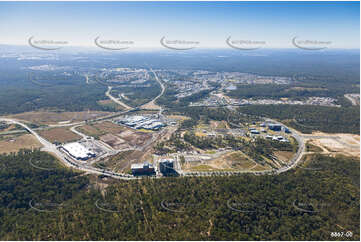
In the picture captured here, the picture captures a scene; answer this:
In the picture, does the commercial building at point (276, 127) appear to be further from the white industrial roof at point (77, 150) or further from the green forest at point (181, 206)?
the white industrial roof at point (77, 150)

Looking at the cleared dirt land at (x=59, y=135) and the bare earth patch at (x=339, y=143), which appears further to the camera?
the cleared dirt land at (x=59, y=135)

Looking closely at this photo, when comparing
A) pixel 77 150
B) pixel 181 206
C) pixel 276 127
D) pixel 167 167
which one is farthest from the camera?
pixel 276 127

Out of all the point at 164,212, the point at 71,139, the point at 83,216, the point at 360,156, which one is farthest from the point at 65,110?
the point at 360,156

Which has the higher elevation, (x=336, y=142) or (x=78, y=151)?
(x=336, y=142)

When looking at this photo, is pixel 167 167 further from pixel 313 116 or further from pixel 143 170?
pixel 313 116

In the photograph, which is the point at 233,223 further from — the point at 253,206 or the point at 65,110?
the point at 65,110

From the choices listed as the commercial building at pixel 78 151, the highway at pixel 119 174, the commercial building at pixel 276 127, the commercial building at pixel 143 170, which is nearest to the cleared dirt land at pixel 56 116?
the highway at pixel 119 174

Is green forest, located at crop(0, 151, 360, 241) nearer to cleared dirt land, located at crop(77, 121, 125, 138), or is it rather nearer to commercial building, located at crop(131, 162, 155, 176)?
commercial building, located at crop(131, 162, 155, 176)

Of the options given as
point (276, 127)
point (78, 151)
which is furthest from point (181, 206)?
point (276, 127)
